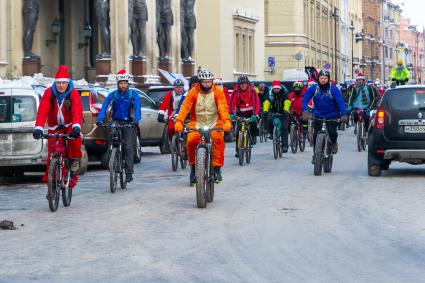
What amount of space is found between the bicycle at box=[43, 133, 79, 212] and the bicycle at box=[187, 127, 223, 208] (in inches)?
65.7

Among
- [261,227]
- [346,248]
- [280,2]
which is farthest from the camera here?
[280,2]

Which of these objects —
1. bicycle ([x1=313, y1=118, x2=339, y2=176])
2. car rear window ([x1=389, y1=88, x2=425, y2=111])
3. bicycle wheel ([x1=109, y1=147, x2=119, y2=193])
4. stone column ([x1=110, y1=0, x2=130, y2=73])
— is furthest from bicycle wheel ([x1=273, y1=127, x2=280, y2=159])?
stone column ([x1=110, y1=0, x2=130, y2=73])

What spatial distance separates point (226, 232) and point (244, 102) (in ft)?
38.7

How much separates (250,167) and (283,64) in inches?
2352

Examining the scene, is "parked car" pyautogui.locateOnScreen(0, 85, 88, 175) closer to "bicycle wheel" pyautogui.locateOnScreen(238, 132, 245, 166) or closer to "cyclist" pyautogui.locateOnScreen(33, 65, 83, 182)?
"cyclist" pyautogui.locateOnScreen(33, 65, 83, 182)

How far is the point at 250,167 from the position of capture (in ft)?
72.6

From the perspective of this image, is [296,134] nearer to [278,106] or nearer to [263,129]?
[278,106]

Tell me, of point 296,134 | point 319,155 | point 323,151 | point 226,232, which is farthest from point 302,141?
point 226,232

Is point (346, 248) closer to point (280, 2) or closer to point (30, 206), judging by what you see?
point (30, 206)

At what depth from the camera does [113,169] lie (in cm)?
1683

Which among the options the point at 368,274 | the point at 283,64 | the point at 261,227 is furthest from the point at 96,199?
the point at 283,64

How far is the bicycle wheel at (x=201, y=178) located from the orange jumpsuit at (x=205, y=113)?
967mm

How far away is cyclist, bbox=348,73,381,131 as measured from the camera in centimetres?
2817

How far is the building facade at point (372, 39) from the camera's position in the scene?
12762 cm
